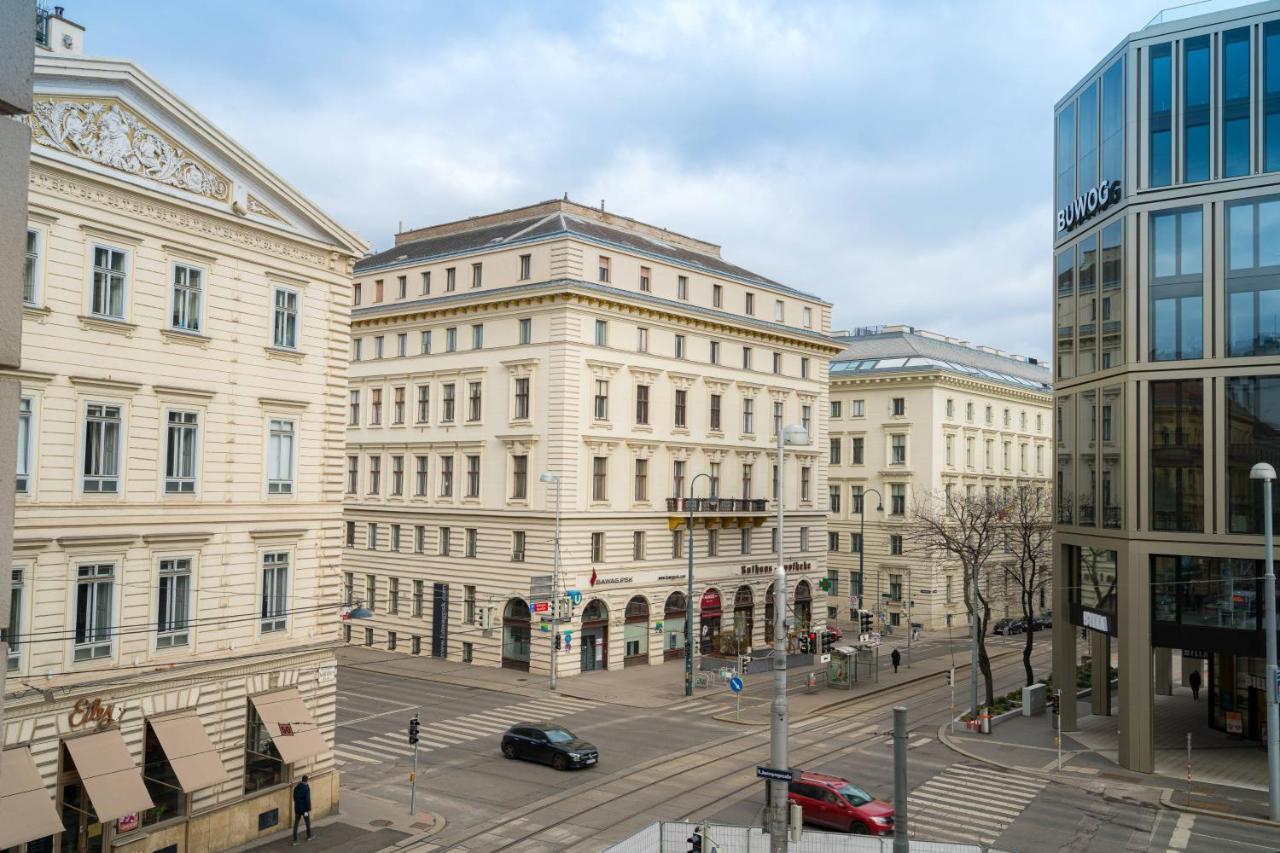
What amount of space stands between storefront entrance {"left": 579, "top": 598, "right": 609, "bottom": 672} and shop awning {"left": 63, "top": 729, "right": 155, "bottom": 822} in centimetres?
3091

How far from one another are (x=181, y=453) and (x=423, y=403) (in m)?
34.2

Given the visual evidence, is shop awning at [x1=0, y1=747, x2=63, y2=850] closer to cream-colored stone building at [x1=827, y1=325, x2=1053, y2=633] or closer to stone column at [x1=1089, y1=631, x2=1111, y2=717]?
stone column at [x1=1089, y1=631, x2=1111, y2=717]

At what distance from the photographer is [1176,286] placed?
3375 centimetres

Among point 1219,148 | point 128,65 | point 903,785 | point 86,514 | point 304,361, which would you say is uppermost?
point 1219,148

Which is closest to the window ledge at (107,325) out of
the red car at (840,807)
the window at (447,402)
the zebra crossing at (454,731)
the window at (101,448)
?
the window at (101,448)

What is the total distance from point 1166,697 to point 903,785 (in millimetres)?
38576

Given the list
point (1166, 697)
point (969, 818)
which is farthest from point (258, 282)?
point (1166, 697)

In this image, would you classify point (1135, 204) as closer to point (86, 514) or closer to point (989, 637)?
point (86, 514)

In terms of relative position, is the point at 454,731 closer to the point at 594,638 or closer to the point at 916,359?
the point at 594,638

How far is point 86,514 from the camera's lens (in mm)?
22203

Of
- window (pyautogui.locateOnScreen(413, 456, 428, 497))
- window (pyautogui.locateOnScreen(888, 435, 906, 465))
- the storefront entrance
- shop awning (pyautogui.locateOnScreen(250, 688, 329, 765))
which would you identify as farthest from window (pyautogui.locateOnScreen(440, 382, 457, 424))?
window (pyautogui.locateOnScreen(888, 435, 906, 465))

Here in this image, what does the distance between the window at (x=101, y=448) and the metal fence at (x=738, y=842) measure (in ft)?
44.4

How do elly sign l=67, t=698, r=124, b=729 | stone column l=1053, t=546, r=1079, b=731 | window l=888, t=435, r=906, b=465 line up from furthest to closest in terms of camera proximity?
window l=888, t=435, r=906, b=465
stone column l=1053, t=546, r=1079, b=731
elly sign l=67, t=698, r=124, b=729

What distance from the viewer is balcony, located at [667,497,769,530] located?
2207 inches
